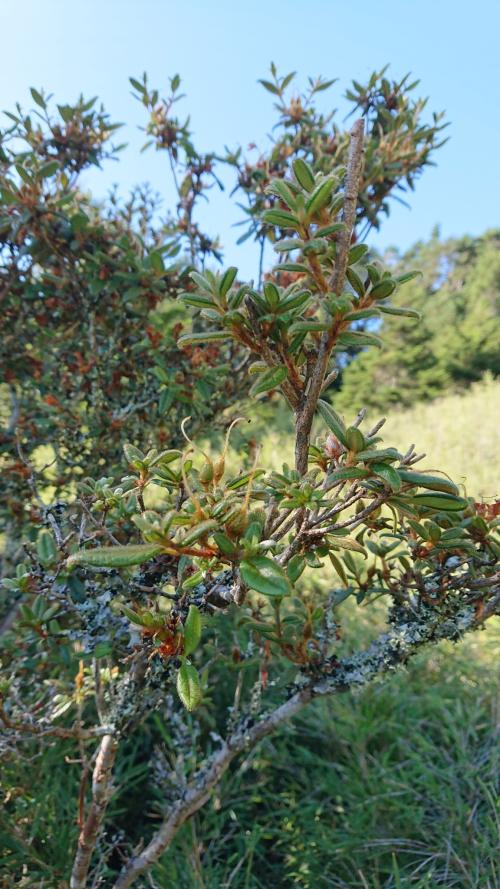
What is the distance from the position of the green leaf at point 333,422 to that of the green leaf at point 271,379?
0.21 feet

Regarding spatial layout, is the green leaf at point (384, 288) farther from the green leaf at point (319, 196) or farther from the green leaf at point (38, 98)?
the green leaf at point (38, 98)

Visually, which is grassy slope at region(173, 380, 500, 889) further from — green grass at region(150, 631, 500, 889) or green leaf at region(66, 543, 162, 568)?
green leaf at region(66, 543, 162, 568)

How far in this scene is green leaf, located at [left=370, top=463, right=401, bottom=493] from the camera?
71 cm

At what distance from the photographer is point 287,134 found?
207 centimetres

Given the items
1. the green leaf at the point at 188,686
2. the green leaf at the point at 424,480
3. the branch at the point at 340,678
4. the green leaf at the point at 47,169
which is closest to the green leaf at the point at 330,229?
the green leaf at the point at 424,480

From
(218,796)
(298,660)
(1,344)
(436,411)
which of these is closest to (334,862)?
(218,796)

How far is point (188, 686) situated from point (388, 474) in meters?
0.35

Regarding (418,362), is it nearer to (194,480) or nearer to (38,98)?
(38,98)

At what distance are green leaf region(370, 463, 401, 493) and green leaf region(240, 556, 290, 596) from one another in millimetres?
175

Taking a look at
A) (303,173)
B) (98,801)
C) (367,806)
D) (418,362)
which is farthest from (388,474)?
(418,362)

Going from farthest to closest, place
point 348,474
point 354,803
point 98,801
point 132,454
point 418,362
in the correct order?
point 418,362
point 354,803
point 98,801
point 132,454
point 348,474

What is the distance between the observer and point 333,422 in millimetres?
780

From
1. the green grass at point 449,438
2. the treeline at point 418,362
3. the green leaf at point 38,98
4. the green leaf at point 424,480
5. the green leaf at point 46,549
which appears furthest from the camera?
the treeline at point 418,362

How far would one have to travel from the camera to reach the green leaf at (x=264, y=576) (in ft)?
2.11
